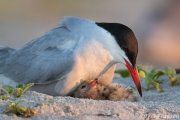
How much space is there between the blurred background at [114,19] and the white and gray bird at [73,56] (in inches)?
182

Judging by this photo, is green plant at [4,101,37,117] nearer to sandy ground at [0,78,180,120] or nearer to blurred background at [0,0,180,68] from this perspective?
sandy ground at [0,78,180,120]

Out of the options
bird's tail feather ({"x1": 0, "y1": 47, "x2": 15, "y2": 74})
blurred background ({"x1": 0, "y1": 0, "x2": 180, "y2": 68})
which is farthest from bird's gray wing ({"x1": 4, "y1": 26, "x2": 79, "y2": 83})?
blurred background ({"x1": 0, "y1": 0, "x2": 180, "y2": 68})

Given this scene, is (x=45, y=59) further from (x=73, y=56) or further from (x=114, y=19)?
(x=114, y=19)

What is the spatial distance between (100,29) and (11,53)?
2.82 ft

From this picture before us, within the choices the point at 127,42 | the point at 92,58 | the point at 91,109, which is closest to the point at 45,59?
the point at 92,58

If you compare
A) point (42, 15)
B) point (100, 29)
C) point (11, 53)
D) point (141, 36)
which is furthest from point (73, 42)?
point (42, 15)

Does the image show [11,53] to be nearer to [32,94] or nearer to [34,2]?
[32,94]

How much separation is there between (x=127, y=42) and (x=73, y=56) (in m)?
0.49

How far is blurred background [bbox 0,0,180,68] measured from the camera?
1179 centimetres

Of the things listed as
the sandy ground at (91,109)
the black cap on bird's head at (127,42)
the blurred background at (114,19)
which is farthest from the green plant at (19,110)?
the blurred background at (114,19)

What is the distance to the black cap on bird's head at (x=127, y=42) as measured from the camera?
625 centimetres

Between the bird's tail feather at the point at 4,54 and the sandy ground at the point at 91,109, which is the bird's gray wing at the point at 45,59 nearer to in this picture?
the bird's tail feather at the point at 4,54

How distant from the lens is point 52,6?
52.1 ft

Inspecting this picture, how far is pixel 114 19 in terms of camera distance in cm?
1455
